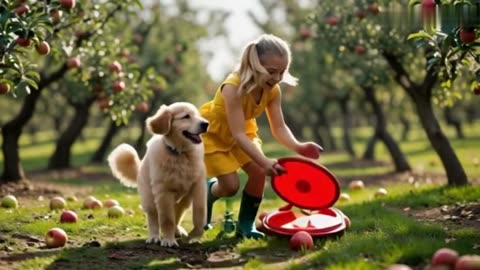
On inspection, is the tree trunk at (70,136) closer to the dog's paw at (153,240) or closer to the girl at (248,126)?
the girl at (248,126)

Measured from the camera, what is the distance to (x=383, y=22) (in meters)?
12.4

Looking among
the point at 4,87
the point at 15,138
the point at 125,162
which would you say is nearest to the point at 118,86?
the point at 15,138

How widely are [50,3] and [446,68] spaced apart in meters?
4.87

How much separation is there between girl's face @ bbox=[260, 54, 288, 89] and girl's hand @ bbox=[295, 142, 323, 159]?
2.40 ft

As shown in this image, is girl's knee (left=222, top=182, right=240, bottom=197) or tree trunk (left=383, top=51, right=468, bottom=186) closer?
girl's knee (left=222, top=182, right=240, bottom=197)

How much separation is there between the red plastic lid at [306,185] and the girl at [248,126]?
15cm

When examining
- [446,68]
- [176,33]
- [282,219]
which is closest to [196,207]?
[282,219]

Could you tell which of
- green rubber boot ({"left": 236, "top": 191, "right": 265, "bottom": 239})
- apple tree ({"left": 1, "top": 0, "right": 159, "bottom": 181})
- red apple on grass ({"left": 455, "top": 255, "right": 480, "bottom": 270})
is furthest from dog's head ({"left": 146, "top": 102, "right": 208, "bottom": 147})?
apple tree ({"left": 1, "top": 0, "right": 159, "bottom": 181})

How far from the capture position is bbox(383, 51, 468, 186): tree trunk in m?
10.9

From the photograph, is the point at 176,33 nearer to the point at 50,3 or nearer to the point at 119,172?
the point at 50,3

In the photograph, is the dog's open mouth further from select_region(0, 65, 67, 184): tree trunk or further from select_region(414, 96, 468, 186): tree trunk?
select_region(0, 65, 67, 184): tree trunk

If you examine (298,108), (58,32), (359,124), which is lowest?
(359,124)

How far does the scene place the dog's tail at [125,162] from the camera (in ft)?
24.2

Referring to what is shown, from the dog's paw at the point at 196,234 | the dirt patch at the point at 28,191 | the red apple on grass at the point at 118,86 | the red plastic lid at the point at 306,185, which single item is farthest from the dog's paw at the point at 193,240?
the dirt patch at the point at 28,191
